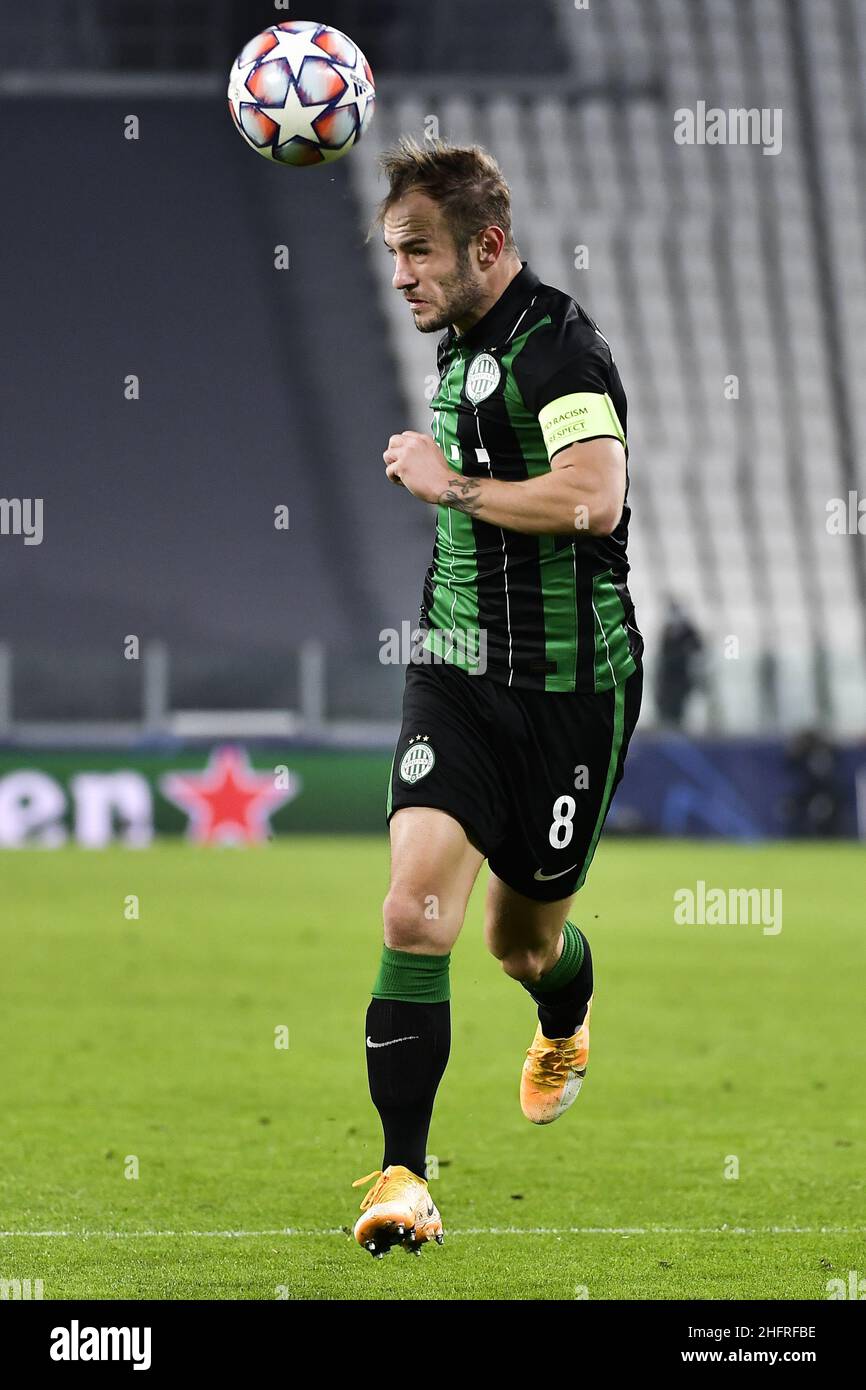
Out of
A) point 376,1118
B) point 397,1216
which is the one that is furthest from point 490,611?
point 376,1118

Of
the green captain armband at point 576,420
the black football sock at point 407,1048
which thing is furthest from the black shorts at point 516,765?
the green captain armband at point 576,420

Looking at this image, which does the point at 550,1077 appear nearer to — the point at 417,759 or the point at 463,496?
the point at 417,759

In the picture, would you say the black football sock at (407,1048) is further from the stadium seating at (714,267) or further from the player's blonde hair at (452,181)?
the stadium seating at (714,267)

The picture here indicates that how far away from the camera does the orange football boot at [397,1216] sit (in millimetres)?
3949

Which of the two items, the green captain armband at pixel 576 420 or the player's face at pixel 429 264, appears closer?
the green captain armband at pixel 576 420

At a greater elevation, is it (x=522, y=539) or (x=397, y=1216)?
(x=522, y=539)

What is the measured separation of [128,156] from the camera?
2867 cm

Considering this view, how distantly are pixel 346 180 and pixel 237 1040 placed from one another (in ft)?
73.2

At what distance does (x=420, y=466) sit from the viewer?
4461 mm

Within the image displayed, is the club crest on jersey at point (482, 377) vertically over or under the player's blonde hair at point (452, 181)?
under

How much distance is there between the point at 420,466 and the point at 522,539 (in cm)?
32

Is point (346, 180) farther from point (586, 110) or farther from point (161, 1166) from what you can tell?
point (161, 1166)

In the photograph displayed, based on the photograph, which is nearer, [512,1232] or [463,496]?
[463,496]
